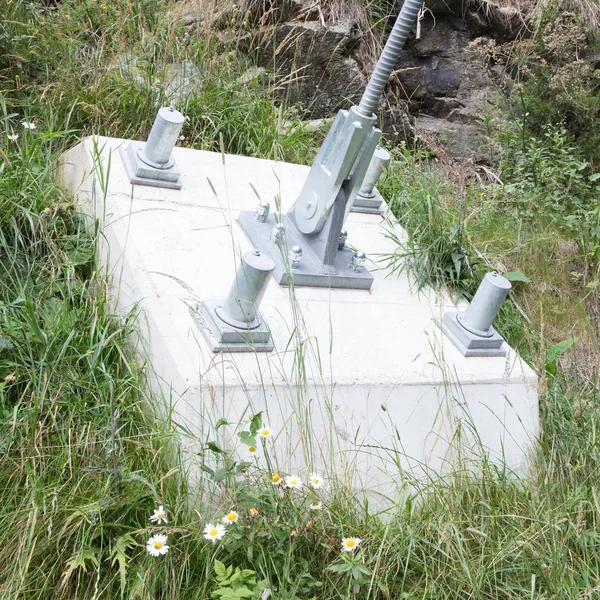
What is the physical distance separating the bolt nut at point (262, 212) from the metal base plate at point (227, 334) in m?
0.72

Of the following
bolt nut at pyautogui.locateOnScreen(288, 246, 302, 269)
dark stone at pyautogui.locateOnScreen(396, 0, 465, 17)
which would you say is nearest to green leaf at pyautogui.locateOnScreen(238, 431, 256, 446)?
bolt nut at pyautogui.locateOnScreen(288, 246, 302, 269)

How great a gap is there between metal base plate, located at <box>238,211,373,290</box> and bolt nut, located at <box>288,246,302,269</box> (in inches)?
0.8

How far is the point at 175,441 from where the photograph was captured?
81.7 inches

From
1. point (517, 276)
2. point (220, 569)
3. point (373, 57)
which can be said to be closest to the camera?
point (220, 569)

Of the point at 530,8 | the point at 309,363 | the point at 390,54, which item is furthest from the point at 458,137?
the point at 309,363

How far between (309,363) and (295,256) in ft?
1.99

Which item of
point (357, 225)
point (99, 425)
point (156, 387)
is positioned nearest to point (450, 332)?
point (357, 225)

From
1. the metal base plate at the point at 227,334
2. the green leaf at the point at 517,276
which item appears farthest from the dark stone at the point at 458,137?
the metal base plate at the point at 227,334

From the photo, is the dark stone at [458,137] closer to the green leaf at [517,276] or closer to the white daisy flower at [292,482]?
the green leaf at [517,276]

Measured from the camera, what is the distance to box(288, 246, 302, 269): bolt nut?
9.29 ft

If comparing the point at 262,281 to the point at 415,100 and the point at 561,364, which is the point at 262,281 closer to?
the point at 561,364

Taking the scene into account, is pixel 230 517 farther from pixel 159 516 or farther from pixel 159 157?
pixel 159 157

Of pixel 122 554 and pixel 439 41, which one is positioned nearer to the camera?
pixel 122 554

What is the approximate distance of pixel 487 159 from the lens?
19.4 feet
